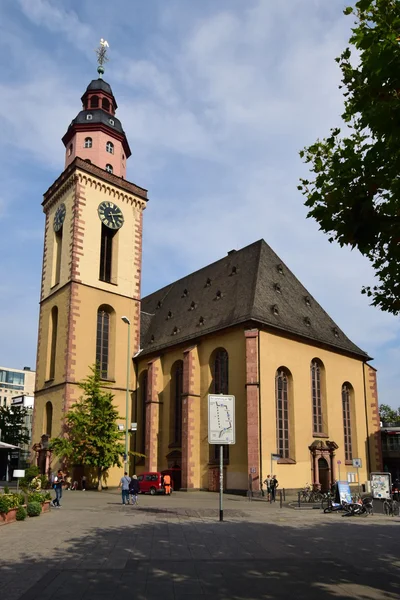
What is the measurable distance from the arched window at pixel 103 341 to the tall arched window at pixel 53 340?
Result: 3.37m

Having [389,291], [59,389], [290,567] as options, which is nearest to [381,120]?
[389,291]

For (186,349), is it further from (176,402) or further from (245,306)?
(245,306)

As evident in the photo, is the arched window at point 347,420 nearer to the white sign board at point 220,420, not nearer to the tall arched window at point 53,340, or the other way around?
the white sign board at point 220,420

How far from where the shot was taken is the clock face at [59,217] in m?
43.7

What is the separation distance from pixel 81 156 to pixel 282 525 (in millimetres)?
35214

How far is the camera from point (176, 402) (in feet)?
128

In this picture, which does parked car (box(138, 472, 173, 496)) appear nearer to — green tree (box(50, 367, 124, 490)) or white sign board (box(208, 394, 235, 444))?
green tree (box(50, 367, 124, 490))

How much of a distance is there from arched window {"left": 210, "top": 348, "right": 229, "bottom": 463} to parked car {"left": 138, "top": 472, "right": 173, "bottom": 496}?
3602 mm

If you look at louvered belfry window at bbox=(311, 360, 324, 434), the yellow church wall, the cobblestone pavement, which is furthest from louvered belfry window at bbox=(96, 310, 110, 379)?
the cobblestone pavement

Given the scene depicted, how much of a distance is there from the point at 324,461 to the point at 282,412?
4537 millimetres

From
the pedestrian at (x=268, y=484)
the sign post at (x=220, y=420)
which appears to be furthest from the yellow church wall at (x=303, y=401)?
the sign post at (x=220, y=420)

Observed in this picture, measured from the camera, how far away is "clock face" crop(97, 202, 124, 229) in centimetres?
4328

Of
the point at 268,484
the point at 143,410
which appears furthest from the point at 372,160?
the point at 143,410

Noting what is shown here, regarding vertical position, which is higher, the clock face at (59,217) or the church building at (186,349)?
the clock face at (59,217)
